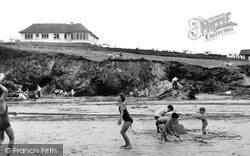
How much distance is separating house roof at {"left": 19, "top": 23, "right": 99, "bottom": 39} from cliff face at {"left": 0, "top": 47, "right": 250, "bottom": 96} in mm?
22143

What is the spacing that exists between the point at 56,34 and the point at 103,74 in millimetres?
33207

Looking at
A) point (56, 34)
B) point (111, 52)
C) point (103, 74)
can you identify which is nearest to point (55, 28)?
point (56, 34)

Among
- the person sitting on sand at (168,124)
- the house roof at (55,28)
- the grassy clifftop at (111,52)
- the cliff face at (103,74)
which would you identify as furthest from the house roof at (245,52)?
the person sitting on sand at (168,124)

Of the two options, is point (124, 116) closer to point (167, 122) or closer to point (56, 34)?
point (167, 122)

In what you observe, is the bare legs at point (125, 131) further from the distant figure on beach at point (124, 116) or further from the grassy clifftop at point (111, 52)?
the grassy clifftop at point (111, 52)

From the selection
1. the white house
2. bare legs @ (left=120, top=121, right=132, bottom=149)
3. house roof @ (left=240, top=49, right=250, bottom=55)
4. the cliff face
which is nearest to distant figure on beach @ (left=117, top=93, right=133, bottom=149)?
bare legs @ (left=120, top=121, right=132, bottom=149)

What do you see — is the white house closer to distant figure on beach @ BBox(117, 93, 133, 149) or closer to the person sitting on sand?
the person sitting on sand

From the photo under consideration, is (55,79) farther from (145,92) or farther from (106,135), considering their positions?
(106,135)

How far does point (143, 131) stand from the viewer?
14.6 metres

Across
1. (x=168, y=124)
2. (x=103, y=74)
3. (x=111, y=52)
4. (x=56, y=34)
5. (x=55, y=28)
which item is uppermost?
(x=55, y=28)

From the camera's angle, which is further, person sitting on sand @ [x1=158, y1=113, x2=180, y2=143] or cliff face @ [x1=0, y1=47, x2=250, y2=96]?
cliff face @ [x1=0, y1=47, x2=250, y2=96]

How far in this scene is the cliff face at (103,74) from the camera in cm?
5291

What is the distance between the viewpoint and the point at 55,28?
271ft

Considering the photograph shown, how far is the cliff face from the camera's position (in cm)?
5291
